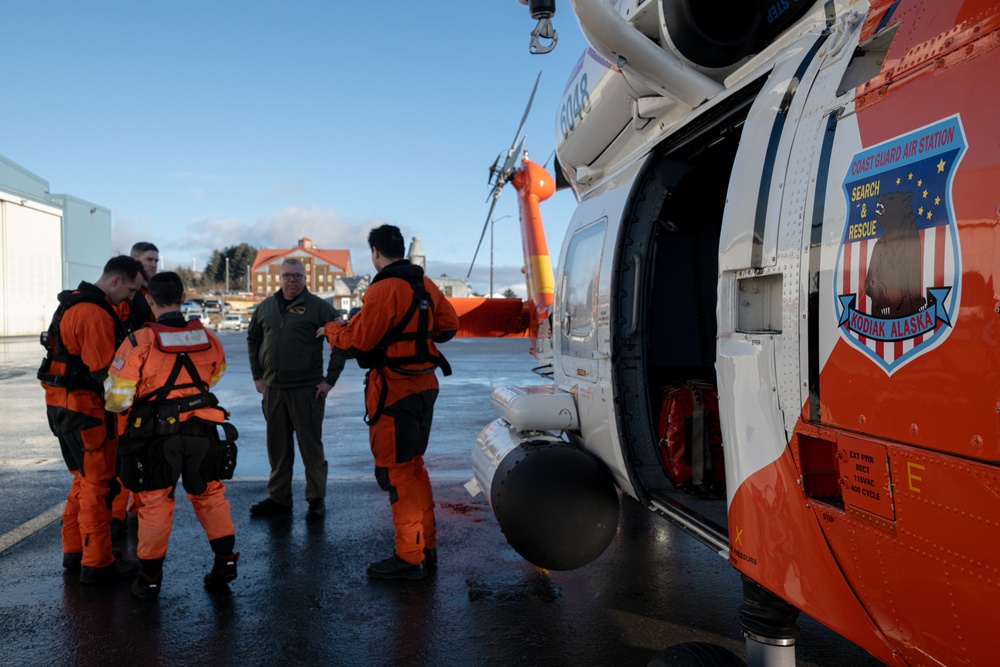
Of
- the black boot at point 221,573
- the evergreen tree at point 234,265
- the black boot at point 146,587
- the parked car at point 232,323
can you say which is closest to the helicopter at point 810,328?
the black boot at point 221,573

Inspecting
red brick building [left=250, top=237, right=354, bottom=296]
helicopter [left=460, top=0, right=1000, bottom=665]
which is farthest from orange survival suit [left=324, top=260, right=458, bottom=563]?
red brick building [left=250, top=237, right=354, bottom=296]

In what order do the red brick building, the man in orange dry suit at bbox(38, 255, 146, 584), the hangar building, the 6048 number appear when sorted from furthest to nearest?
the red brick building
the hangar building
the man in orange dry suit at bbox(38, 255, 146, 584)
the 6048 number

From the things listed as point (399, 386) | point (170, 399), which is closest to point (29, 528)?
point (170, 399)

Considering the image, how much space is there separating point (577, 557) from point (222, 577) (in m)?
2.09

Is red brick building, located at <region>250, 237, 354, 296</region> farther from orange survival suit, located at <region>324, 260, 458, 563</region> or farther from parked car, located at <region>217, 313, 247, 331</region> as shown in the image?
orange survival suit, located at <region>324, 260, 458, 563</region>

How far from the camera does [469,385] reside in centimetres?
1461

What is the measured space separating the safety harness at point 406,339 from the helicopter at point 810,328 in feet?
2.64

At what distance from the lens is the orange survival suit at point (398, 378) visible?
409 cm

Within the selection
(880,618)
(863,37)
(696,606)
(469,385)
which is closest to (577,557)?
(696,606)

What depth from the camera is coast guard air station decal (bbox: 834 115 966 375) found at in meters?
1.53

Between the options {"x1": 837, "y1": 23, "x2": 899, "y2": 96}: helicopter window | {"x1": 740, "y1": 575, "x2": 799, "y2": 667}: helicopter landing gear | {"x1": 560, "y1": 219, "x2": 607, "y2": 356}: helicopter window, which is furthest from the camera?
{"x1": 560, "y1": 219, "x2": 607, "y2": 356}: helicopter window

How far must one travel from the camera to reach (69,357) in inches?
165

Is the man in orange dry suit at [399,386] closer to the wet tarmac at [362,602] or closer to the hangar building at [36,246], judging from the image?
the wet tarmac at [362,602]

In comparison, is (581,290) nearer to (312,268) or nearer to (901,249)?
(901,249)
